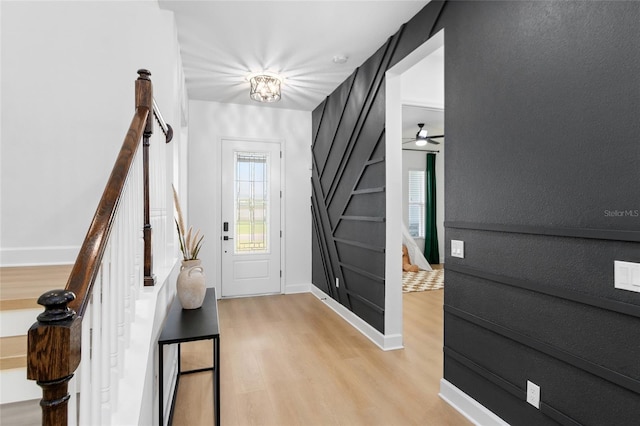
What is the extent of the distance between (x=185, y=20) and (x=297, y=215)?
3.04 meters

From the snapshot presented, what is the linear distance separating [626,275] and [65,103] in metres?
3.55

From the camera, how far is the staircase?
1374 millimetres

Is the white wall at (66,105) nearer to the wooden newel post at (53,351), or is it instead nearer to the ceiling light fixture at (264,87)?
the ceiling light fixture at (264,87)

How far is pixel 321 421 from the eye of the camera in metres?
2.11

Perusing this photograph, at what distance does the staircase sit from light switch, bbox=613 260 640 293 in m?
2.39

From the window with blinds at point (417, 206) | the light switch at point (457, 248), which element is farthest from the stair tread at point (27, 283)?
the window with blinds at point (417, 206)

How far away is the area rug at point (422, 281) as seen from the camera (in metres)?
5.39

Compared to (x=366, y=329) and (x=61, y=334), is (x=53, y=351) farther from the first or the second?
(x=366, y=329)

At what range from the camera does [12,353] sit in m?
1.43

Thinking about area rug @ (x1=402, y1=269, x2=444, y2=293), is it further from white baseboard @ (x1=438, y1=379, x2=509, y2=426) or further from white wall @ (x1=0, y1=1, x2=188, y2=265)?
white wall @ (x1=0, y1=1, x2=188, y2=265)

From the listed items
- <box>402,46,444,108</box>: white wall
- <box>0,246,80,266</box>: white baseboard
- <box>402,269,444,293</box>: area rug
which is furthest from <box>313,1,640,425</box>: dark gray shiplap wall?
<box>402,269,444,293</box>: area rug

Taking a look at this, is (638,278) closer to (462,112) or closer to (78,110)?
(462,112)

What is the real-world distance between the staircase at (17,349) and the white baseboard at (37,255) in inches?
24.9

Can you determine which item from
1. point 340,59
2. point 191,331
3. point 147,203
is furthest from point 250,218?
point 147,203
